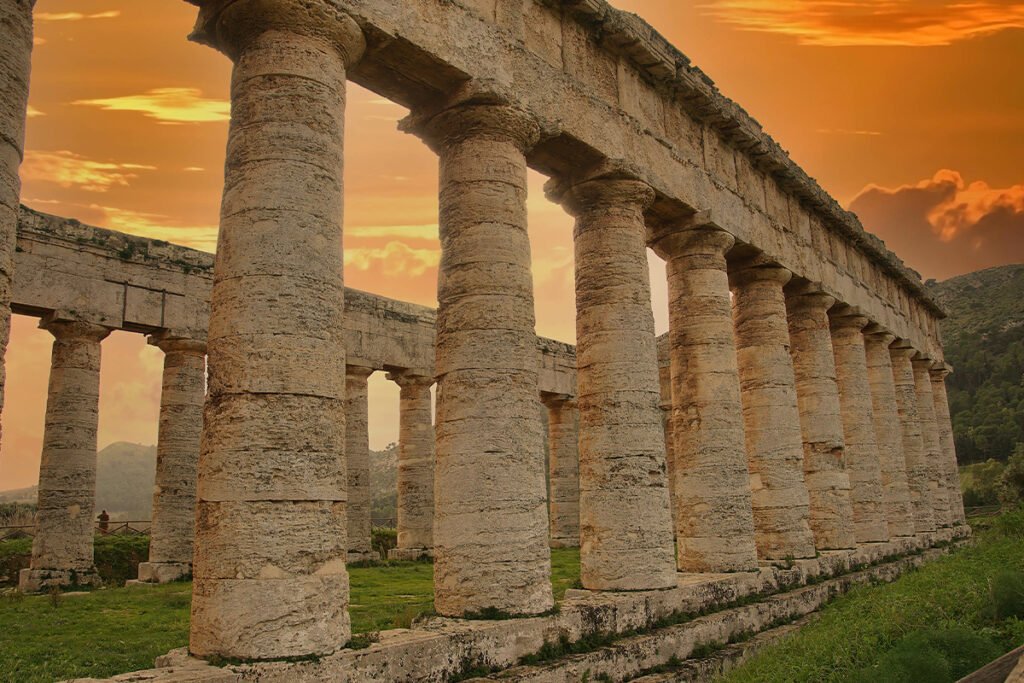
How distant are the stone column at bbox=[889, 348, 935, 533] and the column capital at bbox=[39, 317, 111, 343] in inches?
976

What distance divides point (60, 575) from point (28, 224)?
807 centimetres

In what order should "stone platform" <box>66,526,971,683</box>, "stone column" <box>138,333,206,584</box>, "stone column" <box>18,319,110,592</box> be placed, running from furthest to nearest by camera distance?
1. "stone column" <box>138,333,206,584</box>
2. "stone column" <box>18,319,110,592</box>
3. "stone platform" <box>66,526,971,683</box>

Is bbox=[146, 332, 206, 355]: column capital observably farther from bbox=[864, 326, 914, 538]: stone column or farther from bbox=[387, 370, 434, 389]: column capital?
bbox=[864, 326, 914, 538]: stone column

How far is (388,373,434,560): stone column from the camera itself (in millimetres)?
25094

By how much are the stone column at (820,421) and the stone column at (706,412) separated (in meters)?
5.06

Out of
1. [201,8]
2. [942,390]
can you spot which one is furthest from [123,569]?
[942,390]

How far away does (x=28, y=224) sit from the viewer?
1798 centimetres

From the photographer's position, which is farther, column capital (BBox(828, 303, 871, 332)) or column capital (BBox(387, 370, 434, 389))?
column capital (BBox(387, 370, 434, 389))

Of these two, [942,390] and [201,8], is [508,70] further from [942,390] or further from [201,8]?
[942,390]

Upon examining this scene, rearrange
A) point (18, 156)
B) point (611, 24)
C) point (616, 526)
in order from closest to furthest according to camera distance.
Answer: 1. point (18, 156)
2. point (616, 526)
3. point (611, 24)

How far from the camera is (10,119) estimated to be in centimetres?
752

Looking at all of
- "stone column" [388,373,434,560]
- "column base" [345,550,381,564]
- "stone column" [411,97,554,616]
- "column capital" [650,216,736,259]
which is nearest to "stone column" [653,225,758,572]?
"column capital" [650,216,736,259]

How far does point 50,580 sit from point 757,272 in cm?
1796

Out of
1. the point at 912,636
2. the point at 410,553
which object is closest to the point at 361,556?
the point at 410,553
